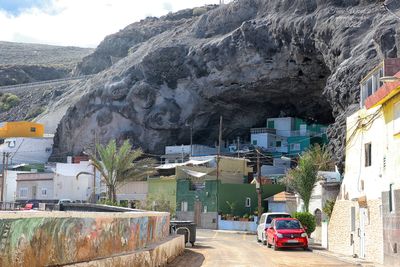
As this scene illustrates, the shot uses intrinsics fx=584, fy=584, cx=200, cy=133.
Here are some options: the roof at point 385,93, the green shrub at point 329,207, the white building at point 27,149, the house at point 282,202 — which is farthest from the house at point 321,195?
the white building at point 27,149

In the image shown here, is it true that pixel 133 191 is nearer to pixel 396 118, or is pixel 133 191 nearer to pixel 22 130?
pixel 22 130

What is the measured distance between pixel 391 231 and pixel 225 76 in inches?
2049

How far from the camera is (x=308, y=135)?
75.6m

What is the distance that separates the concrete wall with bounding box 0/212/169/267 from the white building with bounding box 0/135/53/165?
2956 inches

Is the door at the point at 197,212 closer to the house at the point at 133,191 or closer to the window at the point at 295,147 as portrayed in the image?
the house at the point at 133,191

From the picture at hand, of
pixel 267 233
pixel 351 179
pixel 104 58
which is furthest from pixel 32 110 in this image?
pixel 351 179

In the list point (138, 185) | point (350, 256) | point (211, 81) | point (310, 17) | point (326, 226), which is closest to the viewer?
point (350, 256)

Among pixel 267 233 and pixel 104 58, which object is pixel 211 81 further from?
pixel 104 58

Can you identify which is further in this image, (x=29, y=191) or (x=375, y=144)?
(x=29, y=191)

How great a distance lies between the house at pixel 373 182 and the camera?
19078 millimetres

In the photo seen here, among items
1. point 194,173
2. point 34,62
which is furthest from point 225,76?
point 34,62

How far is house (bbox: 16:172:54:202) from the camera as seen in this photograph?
6750cm

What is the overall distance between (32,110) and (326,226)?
9162 centimetres

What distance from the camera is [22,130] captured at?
92.0 m
